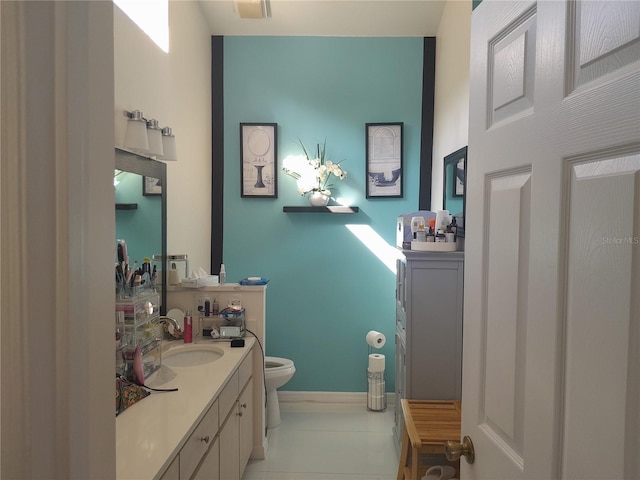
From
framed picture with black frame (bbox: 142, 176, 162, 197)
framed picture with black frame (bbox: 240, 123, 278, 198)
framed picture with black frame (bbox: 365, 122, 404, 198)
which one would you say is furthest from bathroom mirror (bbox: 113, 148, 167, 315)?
framed picture with black frame (bbox: 365, 122, 404, 198)

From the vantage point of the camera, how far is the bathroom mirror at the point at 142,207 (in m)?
2.39

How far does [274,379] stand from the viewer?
344 cm

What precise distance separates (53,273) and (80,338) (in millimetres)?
93

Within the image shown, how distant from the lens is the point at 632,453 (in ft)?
2.15

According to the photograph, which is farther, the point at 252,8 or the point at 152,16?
the point at 252,8

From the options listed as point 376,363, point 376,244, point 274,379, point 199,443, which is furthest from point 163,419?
point 376,244

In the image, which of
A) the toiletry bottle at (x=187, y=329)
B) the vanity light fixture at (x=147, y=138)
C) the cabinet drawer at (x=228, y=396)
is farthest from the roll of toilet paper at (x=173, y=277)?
the cabinet drawer at (x=228, y=396)

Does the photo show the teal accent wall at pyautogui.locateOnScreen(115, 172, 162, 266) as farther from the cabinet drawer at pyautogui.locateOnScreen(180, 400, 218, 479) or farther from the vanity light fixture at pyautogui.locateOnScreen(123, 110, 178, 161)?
the cabinet drawer at pyautogui.locateOnScreen(180, 400, 218, 479)

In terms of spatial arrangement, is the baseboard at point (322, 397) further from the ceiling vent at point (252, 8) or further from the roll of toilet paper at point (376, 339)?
the ceiling vent at point (252, 8)

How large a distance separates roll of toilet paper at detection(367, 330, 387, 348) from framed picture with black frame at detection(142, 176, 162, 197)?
1.92 metres

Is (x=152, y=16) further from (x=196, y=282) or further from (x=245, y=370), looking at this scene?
(x=245, y=370)

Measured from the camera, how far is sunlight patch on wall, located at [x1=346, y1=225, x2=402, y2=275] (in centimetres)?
398

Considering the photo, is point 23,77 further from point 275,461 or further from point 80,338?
point 275,461

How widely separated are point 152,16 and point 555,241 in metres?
2.72
